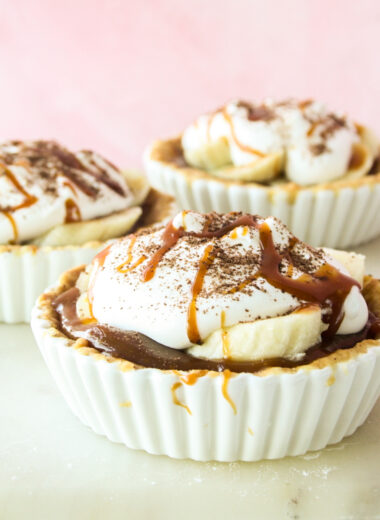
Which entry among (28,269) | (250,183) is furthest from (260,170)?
(28,269)

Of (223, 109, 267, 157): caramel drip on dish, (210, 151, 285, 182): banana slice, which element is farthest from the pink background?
(210, 151, 285, 182): banana slice

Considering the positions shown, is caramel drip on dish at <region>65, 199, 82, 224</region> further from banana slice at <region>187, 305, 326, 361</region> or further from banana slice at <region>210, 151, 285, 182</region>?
banana slice at <region>187, 305, 326, 361</region>

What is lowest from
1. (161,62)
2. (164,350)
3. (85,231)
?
(161,62)

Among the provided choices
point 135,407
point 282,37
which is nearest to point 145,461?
point 135,407

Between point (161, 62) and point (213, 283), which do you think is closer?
point (213, 283)

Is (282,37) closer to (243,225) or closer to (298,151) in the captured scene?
(298,151)

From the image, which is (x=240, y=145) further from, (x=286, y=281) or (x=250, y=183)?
(x=286, y=281)

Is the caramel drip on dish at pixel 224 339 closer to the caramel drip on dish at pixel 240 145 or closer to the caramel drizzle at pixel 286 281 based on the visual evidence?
the caramel drizzle at pixel 286 281
